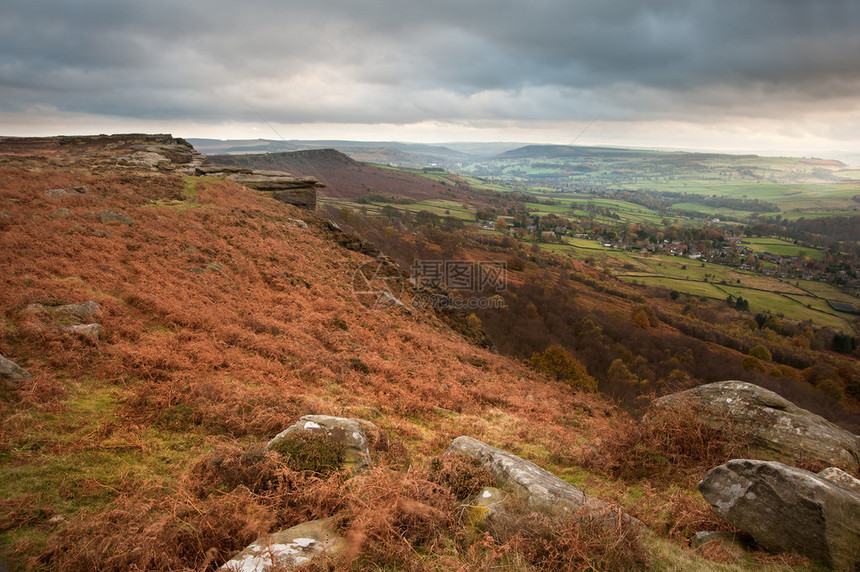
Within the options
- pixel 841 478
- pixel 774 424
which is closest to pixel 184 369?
pixel 841 478

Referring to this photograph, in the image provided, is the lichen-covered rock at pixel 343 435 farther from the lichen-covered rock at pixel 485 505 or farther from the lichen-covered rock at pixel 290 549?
the lichen-covered rock at pixel 485 505

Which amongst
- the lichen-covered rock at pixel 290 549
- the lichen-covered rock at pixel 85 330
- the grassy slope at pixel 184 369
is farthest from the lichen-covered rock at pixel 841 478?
the lichen-covered rock at pixel 85 330

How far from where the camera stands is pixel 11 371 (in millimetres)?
5645

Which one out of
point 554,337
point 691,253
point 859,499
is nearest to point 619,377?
point 554,337

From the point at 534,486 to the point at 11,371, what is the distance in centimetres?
794

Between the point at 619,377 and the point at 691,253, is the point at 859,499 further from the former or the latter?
the point at 691,253

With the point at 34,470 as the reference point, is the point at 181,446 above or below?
below

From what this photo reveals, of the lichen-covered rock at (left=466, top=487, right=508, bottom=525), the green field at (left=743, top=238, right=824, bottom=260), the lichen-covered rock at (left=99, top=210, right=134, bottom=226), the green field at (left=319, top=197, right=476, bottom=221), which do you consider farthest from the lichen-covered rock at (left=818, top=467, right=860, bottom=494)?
the green field at (left=743, top=238, right=824, bottom=260)

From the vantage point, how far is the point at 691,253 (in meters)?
110

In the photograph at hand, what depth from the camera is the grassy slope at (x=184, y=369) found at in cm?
453

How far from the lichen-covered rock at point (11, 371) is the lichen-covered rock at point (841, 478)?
11923 millimetres

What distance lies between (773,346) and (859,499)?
6963cm

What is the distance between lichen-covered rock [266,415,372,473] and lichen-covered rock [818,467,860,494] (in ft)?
21.3

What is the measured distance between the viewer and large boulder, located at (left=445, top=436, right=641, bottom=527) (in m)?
4.33
